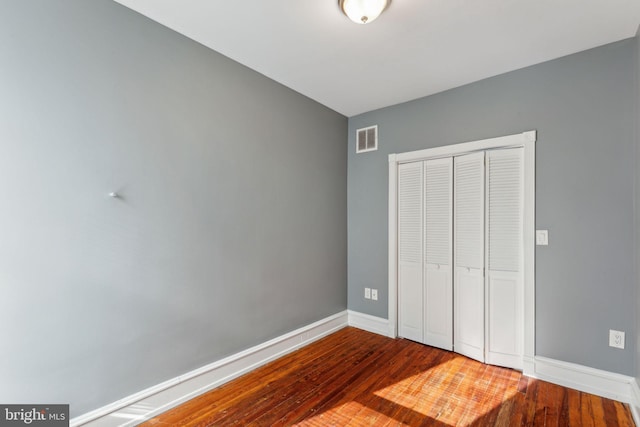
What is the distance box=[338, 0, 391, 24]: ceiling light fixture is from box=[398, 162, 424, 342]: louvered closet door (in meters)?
1.71

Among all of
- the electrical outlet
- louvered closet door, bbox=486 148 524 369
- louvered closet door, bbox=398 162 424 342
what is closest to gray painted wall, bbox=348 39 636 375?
the electrical outlet

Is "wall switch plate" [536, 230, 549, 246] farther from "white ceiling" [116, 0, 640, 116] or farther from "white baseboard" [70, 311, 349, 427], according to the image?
"white baseboard" [70, 311, 349, 427]

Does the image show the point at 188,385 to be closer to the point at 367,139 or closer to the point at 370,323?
the point at 370,323

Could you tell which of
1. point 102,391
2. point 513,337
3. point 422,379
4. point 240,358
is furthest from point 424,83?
point 102,391

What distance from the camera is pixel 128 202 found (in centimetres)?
184

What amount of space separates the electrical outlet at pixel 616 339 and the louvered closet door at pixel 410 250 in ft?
4.76

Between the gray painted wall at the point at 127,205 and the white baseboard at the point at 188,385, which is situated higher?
the gray painted wall at the point at 127,205

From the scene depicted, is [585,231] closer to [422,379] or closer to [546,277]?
[546,277]

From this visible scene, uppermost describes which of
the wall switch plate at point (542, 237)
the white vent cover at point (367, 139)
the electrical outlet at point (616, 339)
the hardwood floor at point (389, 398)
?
the white vent cover at point (367, 139)

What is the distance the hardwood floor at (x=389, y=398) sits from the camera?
6.24 feet

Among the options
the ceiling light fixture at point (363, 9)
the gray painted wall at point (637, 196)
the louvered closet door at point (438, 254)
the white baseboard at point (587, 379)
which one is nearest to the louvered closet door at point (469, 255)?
the louvered closet door at point (438, 254)

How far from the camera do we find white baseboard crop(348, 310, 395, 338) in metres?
3.32

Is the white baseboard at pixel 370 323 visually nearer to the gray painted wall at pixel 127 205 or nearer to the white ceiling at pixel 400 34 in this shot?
the gray painted wall at pixel 127 205

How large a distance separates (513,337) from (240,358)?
7.82ft
